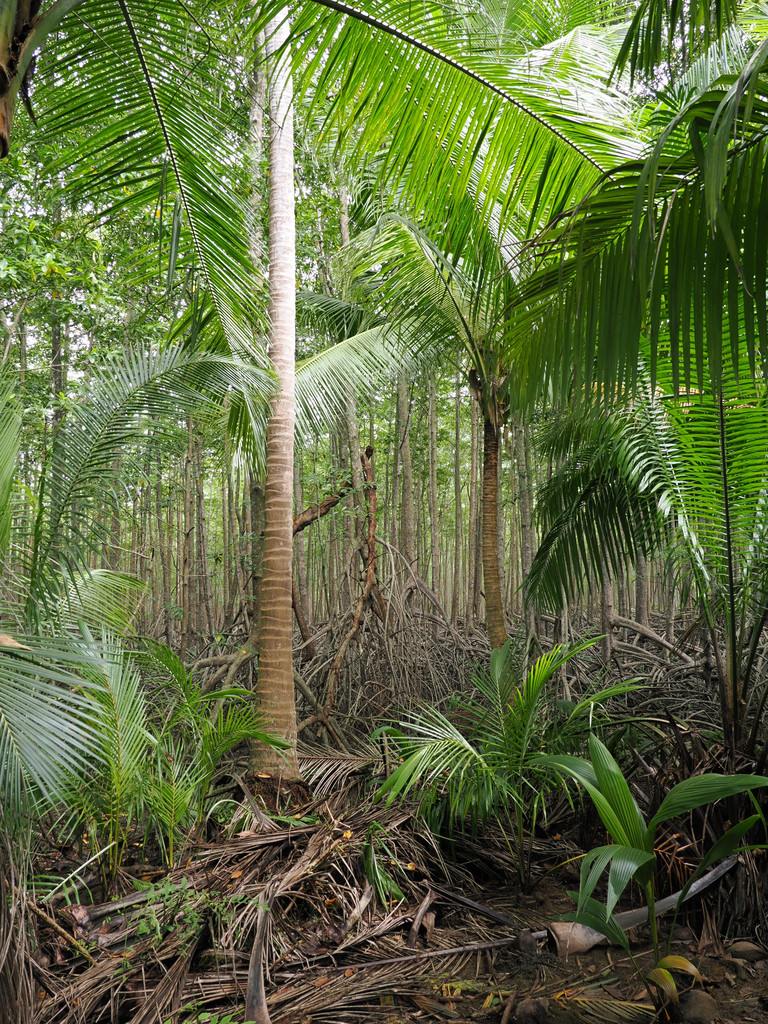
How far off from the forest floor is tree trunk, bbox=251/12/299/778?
637 millimetres

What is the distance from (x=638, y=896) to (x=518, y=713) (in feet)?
2.96

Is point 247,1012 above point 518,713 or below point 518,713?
below

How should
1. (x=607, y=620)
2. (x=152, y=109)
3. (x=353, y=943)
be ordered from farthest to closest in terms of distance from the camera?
(x=607, y=620) → (x=353, y=943) → (x=152, y=109)

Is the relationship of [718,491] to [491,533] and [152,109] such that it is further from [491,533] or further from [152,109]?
[152,109]

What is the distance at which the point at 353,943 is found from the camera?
9.36 feet

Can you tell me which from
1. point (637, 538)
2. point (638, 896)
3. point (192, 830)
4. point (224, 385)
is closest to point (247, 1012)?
point (192, 830)

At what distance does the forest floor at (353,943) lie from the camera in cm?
241

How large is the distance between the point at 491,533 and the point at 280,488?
1413mm

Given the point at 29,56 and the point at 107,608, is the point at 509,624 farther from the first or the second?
the point at 29,56

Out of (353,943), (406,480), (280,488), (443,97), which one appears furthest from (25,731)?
(406,480)

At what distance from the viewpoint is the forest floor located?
2406 mm

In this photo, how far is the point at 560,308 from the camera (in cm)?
174

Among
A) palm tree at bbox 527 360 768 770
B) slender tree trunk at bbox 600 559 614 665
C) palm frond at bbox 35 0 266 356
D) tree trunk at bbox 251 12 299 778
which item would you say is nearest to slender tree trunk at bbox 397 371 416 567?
slender tree trunk at bbox 600 559 614 665

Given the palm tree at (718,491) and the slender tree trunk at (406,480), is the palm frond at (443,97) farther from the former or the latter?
the slender tree trunk at (406,480)
